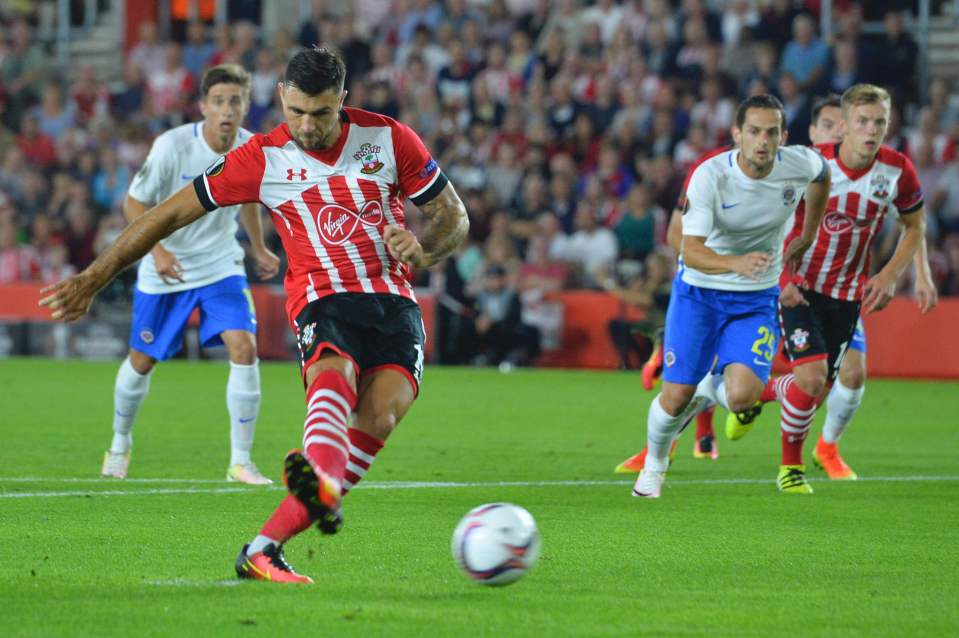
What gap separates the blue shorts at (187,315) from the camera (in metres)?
9.64

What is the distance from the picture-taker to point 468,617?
17.6ft

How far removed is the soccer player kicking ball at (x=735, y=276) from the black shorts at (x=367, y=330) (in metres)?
2.73

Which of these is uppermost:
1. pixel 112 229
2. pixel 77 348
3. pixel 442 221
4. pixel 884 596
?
pixel 442 221

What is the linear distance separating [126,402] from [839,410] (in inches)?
177

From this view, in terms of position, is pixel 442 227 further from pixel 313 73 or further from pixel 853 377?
pixel 853 377

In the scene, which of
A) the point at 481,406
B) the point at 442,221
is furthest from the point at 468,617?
the point at 481,406

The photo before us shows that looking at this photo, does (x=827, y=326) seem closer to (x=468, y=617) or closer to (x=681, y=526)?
(x=681, y=526)

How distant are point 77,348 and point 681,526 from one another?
15644mm

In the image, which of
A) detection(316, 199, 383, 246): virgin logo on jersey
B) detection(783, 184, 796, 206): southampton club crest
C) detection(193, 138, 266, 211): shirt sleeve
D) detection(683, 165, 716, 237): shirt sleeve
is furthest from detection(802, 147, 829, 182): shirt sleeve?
detection(193, 138, 266, 211): shirt sleeve

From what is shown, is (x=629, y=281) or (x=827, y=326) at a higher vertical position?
(x=827, y=326)

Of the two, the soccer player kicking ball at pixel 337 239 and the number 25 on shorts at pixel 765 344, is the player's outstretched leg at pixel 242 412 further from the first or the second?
the soccer player kicking ball at pixel 337 239

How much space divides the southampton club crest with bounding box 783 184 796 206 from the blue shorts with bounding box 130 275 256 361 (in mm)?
3154

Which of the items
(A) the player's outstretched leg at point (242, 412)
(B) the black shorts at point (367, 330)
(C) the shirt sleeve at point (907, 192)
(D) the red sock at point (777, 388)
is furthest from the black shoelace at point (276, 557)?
(C) the shirt sleeve at point (907, 192)

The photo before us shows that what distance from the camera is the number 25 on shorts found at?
352 inches
